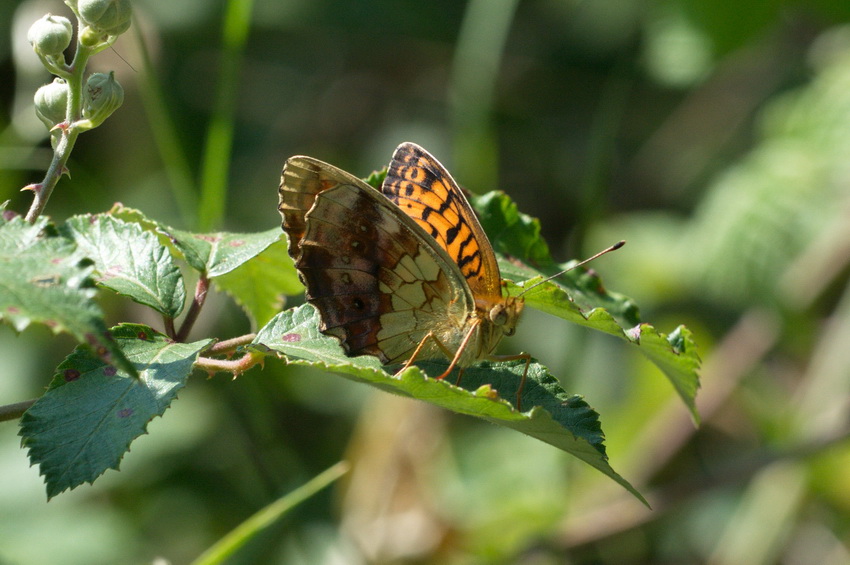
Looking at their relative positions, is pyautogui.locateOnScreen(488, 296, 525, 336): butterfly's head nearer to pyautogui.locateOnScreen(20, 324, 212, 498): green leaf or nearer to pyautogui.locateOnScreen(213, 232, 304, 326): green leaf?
pyautogui.locateOnScreen(213, 232, 304, 326): green leaf

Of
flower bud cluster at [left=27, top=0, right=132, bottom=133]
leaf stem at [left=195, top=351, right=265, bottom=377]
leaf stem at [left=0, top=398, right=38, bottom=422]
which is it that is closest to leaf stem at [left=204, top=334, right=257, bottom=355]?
leaf stem at [left=195, top=351, right=265, bottom=377]

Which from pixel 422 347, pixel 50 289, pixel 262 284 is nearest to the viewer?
pixel 50 289

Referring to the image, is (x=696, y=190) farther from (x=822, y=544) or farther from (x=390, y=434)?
(x=390, y=434)

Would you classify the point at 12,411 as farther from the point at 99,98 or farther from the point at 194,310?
the point at 99,98

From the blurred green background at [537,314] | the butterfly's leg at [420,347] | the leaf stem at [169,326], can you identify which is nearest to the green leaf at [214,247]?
the leaf stem at [169,326]

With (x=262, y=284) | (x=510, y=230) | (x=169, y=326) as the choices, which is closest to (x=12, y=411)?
(x=169, y=326)

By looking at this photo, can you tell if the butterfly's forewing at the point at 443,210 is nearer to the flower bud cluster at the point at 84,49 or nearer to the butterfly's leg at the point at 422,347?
the butterfly's leg at the point at 422,347

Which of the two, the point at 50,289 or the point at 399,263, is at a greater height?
the point at 50,289

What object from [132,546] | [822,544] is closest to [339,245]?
[132,546]
